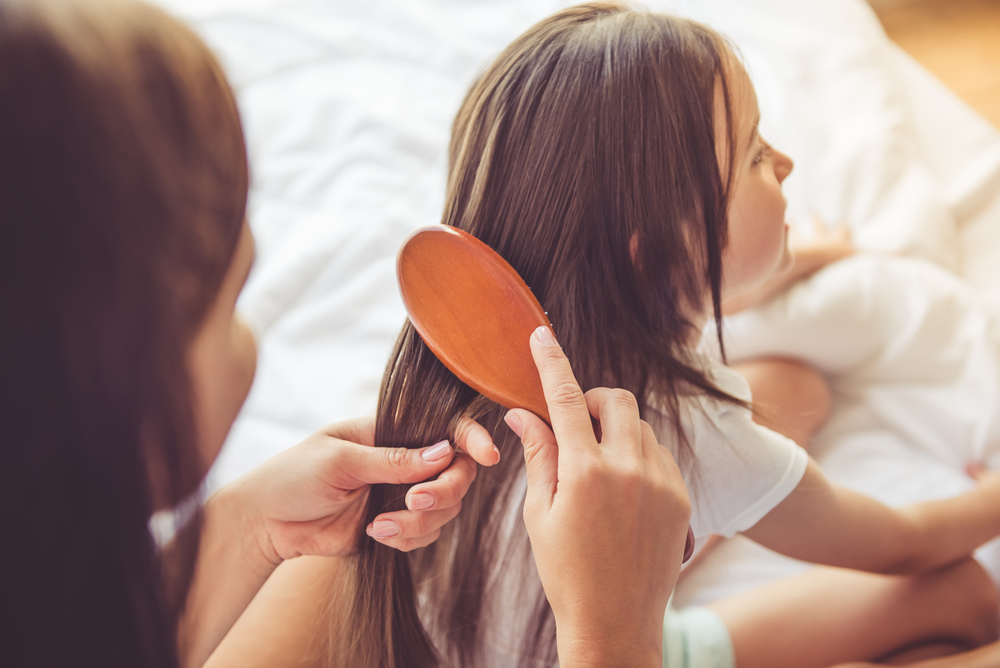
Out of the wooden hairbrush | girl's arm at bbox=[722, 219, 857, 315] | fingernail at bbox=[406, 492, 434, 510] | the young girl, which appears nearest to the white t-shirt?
the young girl

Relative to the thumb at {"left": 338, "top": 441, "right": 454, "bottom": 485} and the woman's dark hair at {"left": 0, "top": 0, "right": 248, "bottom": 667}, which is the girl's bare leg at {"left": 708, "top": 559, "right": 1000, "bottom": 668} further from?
the woman's dark hair at {"left": 0, "top": 0, "right": 248, "bottom": 667}

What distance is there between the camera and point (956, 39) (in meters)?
1.53

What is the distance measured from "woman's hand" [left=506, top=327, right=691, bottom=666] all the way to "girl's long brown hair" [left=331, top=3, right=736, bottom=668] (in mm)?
104

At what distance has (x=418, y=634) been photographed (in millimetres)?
570

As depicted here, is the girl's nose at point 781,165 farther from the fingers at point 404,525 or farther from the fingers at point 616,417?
the fingers at point 404,525

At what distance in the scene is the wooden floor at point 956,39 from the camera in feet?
4.64

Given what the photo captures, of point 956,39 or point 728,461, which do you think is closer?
point 728,461

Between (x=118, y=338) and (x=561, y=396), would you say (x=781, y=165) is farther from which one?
(x=118, y=338)

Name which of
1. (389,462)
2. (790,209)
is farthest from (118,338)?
(790,209)

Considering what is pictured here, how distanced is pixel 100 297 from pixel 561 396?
0.87ft

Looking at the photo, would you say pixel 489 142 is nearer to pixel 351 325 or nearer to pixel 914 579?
Answer: pixel 351 325

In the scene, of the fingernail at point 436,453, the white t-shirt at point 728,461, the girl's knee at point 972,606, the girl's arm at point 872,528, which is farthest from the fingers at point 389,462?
the girl's knee at point 972,606

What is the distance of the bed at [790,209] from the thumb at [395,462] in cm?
31

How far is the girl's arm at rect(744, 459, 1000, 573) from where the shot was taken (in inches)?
22.9
